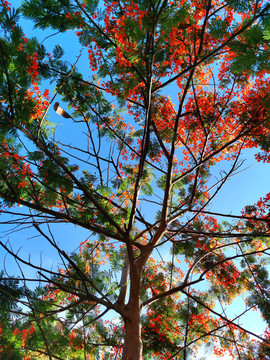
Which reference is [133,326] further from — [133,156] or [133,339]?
[133,156]

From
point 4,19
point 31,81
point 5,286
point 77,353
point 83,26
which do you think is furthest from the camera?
point 77,353

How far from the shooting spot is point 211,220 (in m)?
6.80

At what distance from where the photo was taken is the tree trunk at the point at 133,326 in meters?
2.71

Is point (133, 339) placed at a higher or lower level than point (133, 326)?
lower

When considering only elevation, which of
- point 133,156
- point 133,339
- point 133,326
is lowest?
point 133,339

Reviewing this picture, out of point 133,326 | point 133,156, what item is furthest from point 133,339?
point 133,156

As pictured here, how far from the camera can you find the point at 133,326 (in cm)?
296

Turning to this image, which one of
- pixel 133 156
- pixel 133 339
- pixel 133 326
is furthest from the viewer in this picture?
pixel 133 156

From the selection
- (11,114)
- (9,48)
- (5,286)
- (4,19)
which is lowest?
(5,286)

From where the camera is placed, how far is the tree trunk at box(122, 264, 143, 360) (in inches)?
107

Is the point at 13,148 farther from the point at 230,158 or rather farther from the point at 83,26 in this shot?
the point at 230,158

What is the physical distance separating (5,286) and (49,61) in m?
3.32

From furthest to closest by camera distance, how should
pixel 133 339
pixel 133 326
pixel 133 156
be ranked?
pixel 133 156
pixel 133 326
pixel 133 339

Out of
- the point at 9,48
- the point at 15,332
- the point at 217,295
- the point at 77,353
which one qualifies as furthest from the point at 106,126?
the point at 217,295
